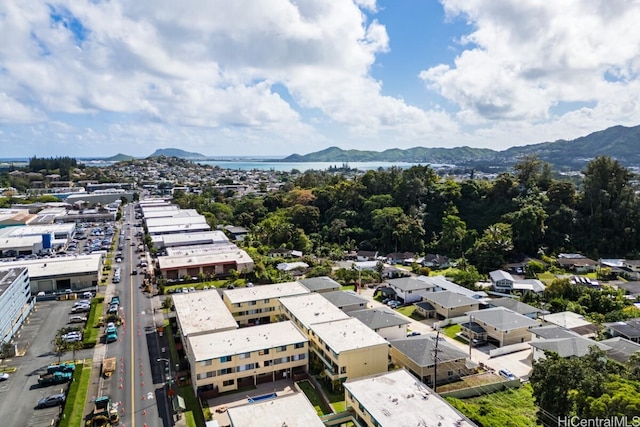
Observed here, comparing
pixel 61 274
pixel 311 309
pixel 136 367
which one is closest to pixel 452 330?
pixel 311 309

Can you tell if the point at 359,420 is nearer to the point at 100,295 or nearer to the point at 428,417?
the point at 428,417

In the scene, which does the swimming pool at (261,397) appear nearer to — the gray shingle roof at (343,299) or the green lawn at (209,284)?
the gray shingle roof at (343,299)

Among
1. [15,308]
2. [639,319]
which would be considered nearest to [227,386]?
[15,308]

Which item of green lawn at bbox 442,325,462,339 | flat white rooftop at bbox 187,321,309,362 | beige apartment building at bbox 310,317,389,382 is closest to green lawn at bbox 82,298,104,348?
flat white rooftop at bbox 187,321,309,362

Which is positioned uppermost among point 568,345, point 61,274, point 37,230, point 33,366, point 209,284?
point 37,230

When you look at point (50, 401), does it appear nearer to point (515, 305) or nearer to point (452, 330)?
point (452, 330)
